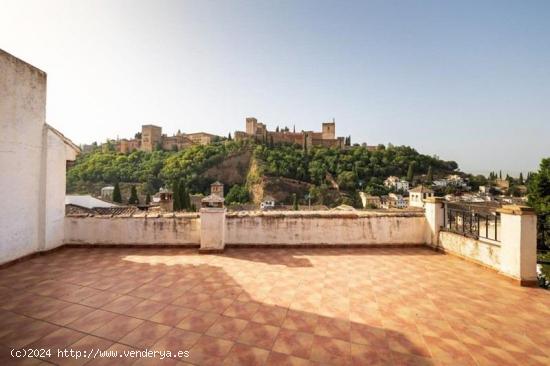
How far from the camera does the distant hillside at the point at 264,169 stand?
2400 inches

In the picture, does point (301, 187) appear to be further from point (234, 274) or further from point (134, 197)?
point (234, 274)

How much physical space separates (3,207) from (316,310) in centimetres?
592

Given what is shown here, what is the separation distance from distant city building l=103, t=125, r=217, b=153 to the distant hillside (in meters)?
5.97

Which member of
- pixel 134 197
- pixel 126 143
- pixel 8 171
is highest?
pixel 126 143

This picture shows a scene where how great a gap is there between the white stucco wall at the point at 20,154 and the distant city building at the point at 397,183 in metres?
72.8

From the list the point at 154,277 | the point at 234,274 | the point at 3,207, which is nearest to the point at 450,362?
the point at 234,274

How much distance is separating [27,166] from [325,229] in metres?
6.67

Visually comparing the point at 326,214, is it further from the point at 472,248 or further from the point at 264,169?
the point at 264,169

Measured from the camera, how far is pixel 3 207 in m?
4.54

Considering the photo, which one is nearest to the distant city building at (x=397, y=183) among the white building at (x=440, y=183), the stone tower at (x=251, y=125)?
the white building at (x=440, y=183)

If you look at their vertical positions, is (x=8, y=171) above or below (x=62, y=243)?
above

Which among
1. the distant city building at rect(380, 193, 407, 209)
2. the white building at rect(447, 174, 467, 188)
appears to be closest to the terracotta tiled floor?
the distant city building at rect(380, 193, 407, 209)

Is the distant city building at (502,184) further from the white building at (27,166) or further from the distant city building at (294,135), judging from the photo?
the white building at (27,166)

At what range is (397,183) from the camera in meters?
68.0
